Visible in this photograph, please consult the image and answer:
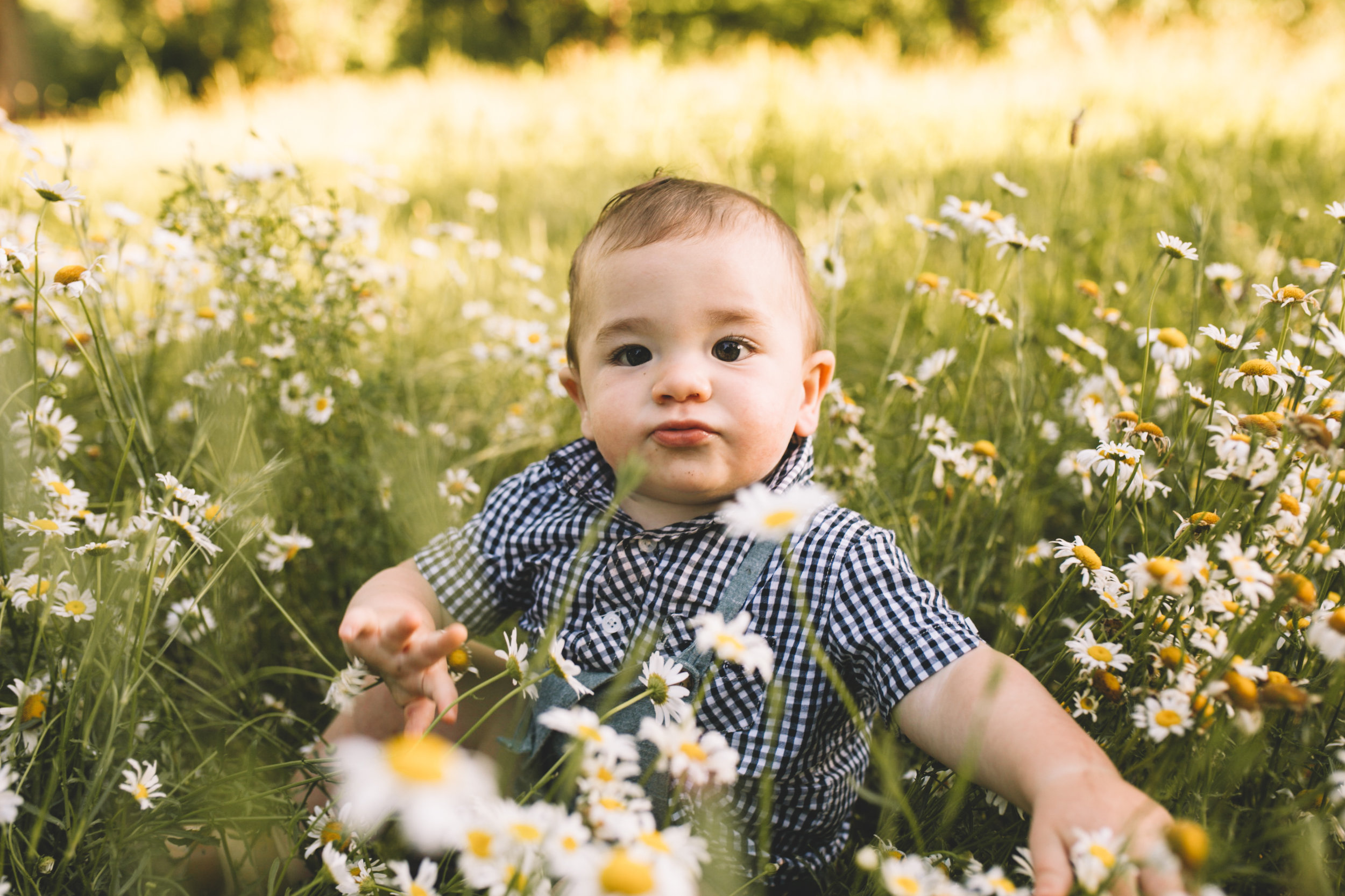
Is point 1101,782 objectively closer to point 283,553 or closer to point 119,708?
point 119,708

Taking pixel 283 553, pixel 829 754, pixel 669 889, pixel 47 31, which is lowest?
pixel 829 754

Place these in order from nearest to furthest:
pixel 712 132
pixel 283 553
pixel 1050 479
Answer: pixel 283 553
pixel 1050 479
pixel 712 132

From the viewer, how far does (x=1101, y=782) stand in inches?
38.1

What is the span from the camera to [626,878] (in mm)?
673

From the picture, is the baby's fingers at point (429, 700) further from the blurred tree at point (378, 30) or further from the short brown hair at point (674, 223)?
Answer: the blurred tree at point (378, 30)

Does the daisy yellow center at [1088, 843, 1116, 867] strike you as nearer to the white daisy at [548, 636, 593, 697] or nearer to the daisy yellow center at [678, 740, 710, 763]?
the daisy yellow center at [678, 740, 710, 763]

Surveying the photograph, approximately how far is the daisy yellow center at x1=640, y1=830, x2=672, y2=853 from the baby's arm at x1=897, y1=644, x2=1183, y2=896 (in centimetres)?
29

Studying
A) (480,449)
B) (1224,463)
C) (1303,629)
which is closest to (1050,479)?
(1224,463)

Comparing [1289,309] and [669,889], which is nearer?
[669,889]

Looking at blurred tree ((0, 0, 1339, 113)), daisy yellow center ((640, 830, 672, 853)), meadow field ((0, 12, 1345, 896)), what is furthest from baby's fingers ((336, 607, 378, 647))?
blurred tree ((0, 0, 1339, 113))

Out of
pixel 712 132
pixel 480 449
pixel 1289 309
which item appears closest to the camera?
pixel 1289 309

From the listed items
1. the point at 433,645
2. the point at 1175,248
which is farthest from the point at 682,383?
Result: the point at 1175,248

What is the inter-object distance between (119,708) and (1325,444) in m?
1.39

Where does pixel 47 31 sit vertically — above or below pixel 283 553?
above
